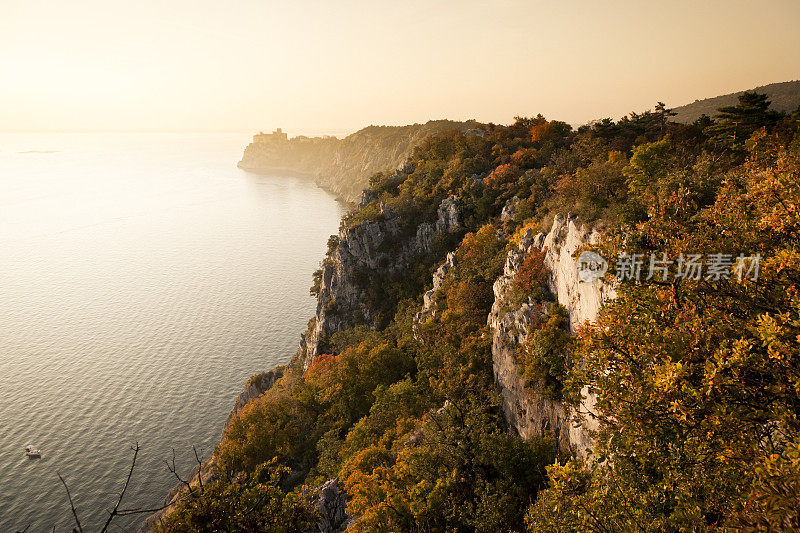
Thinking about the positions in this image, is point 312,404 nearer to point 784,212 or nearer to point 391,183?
point 784,212

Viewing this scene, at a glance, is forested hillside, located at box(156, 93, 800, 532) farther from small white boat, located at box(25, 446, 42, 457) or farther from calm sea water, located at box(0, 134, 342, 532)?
small white boat, located at box(25, 446, 42, 457)

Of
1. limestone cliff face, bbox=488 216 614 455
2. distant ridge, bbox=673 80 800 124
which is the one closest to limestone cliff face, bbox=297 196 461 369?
limestone cliff face, bbox=488 216 614 455

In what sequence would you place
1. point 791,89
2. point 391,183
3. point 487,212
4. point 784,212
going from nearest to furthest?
point 784,212 → point 487,212 → point 391,183 → point 791,89

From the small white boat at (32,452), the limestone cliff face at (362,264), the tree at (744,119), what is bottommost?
the small white boat at (32,452)

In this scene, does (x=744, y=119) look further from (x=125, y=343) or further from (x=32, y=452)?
(x=125, y=343)

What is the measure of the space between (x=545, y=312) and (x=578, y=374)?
734 inches

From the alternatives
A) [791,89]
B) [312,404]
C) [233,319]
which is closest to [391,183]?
[233,319]

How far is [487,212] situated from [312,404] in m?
A: 37.0

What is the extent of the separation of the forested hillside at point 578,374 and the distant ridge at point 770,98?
73.2 meters

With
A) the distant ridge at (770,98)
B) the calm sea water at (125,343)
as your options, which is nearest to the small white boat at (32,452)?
the calm sea water at (125,343)

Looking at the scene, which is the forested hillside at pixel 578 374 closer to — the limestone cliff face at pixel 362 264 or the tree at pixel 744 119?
the tree at pixel 744 119

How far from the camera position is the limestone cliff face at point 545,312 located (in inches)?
898

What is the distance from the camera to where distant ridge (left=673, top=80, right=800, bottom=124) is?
99.7 m

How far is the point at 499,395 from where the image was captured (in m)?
30.9
